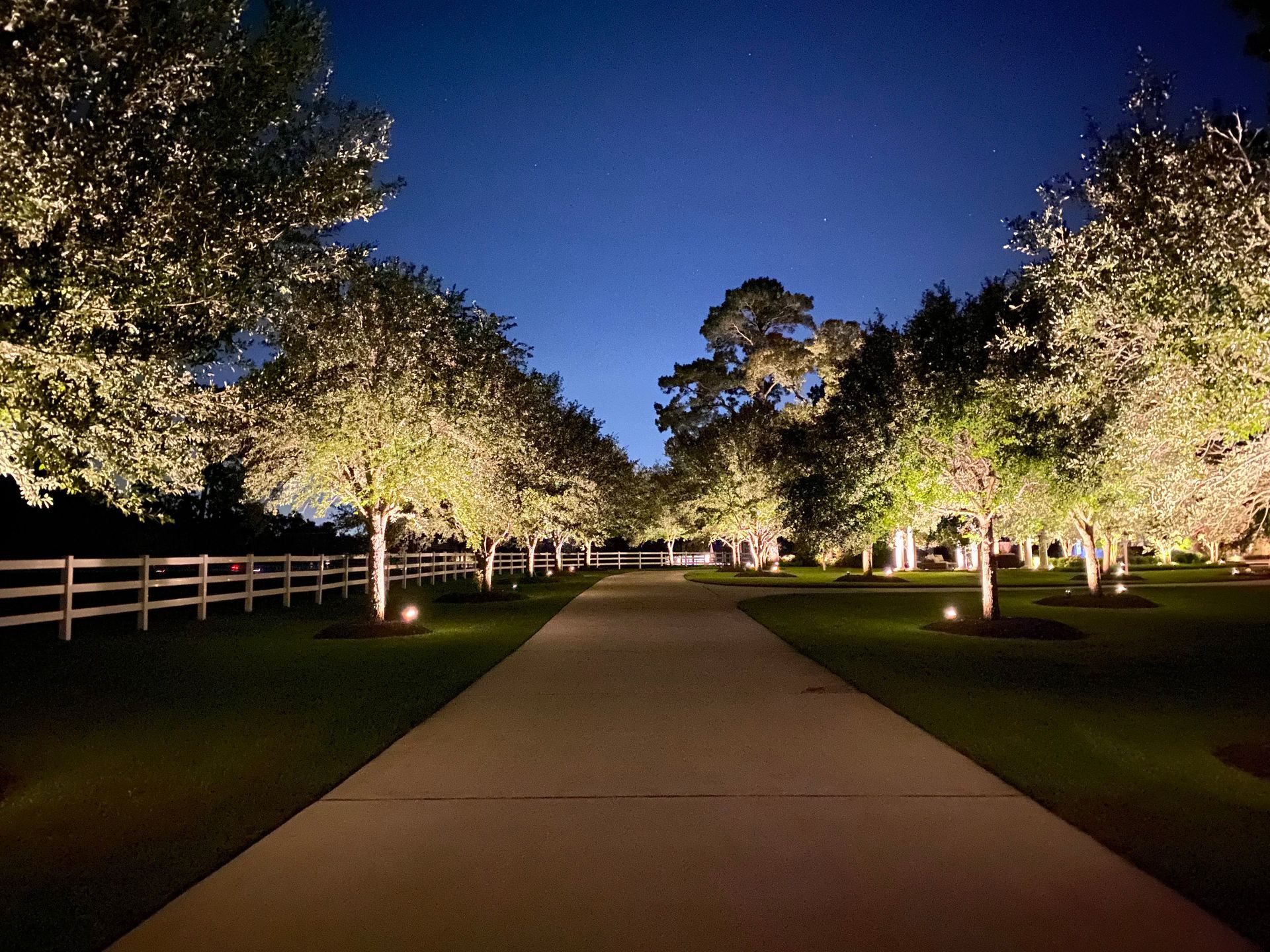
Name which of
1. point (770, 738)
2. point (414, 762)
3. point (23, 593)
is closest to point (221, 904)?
point (414, 762)

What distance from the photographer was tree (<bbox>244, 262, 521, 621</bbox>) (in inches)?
673

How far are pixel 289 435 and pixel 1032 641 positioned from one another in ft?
45.2

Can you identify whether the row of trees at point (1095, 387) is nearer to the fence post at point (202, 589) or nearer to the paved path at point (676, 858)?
the paved path at point (676, 858)

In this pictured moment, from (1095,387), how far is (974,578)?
36.7 metres

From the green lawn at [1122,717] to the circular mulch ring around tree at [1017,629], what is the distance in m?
0.49

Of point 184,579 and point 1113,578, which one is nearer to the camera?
point 184,579

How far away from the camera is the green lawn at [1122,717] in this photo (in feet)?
17.7

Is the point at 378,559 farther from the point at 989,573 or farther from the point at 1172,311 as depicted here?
the point at 1172,311

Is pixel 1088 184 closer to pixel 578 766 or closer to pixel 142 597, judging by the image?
pixel 578 766

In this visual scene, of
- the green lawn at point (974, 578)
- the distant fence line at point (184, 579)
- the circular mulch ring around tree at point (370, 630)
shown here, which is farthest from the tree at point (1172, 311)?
the green lawn at point (974, 578)

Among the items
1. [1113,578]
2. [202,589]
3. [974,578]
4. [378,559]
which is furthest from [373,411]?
[1113,578]

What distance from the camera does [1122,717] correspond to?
9602 millimetres

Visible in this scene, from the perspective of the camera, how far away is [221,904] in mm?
4586

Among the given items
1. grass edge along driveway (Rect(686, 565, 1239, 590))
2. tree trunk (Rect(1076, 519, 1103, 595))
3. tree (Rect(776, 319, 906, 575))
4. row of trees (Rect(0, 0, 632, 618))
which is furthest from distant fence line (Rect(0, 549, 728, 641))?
tree trunk (Rect(1076, 519, 1103, 595))
